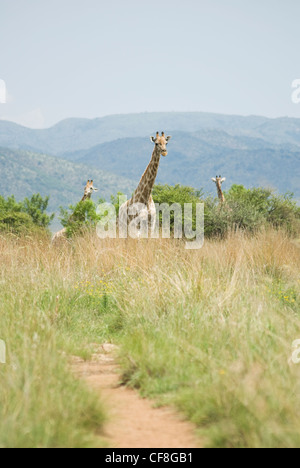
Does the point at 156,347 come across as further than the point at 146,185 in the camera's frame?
No

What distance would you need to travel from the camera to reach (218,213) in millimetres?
14312

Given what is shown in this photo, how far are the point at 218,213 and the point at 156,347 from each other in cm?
974

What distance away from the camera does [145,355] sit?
15.3ft

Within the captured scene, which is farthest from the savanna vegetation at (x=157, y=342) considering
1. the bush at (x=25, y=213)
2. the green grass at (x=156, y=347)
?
the bush at (x=25, y=213)

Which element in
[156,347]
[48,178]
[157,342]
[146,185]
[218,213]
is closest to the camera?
[156,347]

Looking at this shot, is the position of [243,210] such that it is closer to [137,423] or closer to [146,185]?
[146,185]

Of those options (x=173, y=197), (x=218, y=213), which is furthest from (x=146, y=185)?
(x=173, y=197)

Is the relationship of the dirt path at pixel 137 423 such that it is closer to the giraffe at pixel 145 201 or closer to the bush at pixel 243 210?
the giraffe at pixel 145 201

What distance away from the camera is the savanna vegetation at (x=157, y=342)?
331 cm

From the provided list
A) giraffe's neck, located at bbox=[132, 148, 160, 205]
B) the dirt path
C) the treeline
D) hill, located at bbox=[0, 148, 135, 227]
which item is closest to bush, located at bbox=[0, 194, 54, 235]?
the treeline

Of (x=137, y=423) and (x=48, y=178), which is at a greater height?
(x=48, y=178)
